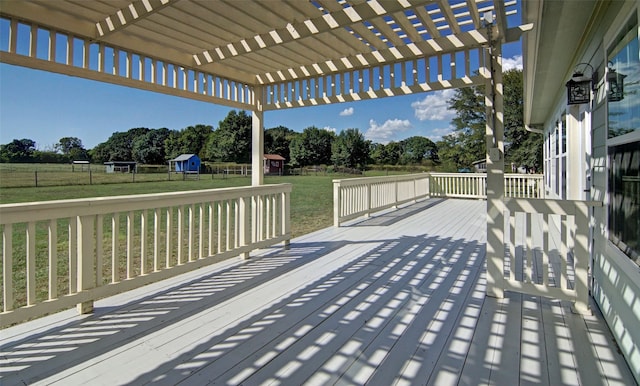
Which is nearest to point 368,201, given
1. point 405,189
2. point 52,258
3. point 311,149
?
point 405,189

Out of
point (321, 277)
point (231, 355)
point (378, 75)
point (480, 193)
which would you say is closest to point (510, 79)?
point (480, 193)

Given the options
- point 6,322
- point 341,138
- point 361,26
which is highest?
point 341,138

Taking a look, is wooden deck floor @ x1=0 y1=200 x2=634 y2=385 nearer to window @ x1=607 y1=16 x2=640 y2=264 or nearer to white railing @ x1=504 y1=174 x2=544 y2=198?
window @ x1=607 y1=16 x2=640 y2=264

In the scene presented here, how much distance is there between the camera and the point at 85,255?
92.6 inches

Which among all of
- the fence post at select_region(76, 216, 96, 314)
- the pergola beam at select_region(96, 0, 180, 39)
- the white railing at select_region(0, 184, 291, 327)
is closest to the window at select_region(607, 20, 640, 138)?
the pergola beam at select_region(96, 0, 180, 39)

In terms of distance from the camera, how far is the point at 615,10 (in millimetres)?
2121

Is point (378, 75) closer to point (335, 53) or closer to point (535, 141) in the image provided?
point (335, 53)

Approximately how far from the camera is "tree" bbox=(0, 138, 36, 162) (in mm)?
10138

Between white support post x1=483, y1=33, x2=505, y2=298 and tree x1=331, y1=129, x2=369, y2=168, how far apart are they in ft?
101

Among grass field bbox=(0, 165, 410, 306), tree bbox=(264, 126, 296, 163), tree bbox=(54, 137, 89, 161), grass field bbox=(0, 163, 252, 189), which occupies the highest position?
tree bbox=(264, 126, 296, 163)

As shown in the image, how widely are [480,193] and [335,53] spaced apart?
8510 mm

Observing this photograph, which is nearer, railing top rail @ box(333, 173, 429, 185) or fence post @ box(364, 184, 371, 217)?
railing top rail @ box(333, 173, 429, 185)

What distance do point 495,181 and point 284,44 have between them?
7.58 feet

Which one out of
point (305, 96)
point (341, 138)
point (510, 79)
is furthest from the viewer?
point (341, 138)
